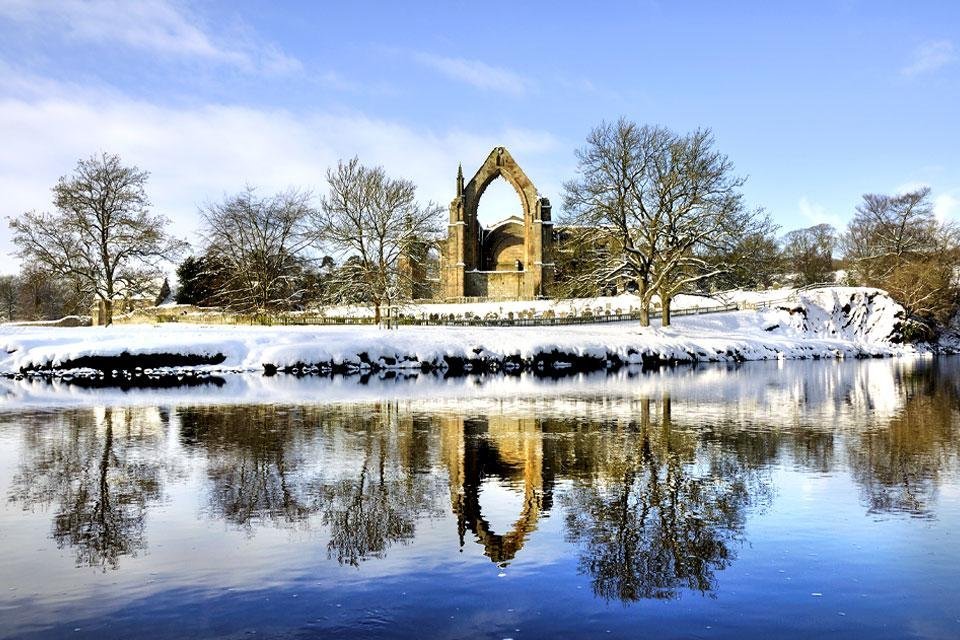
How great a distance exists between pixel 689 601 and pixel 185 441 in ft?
36.6

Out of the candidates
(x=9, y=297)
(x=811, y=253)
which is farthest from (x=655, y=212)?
(x=9, y=297)

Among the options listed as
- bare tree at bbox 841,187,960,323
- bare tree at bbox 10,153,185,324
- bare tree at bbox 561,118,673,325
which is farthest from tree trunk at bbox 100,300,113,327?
bare tree at bbox 841,187,960,323

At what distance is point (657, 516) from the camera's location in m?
8.66

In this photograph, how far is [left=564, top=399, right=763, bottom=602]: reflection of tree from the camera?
6.75 meters

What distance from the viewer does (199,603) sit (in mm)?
6109

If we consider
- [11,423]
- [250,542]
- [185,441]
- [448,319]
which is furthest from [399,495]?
[448,319]

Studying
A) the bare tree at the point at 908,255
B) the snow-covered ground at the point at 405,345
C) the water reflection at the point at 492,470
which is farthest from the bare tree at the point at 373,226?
the bare tree at the point at 908,255

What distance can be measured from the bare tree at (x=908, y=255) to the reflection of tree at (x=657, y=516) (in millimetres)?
58504

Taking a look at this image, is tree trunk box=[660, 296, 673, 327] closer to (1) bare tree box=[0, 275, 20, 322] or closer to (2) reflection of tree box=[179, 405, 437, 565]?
(2) reflection of tree box=[179, 405, 437, 565]

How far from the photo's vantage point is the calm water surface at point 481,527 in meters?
5.85

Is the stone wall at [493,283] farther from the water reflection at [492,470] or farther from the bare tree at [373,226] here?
the water reflection at [492,470]

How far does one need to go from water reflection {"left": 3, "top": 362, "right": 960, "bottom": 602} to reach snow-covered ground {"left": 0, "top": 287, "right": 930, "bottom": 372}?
48.6ft

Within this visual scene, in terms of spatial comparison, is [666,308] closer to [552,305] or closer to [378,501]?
[552,305]

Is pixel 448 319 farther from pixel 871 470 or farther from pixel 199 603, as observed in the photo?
pixel 199 603
